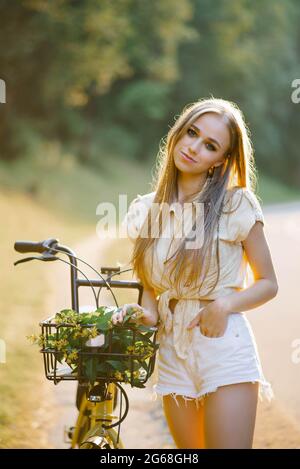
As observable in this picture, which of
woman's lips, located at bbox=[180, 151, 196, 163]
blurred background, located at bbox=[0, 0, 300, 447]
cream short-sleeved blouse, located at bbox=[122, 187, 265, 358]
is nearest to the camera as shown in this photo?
cream short-sleeved blouse, located at bbox=[122, 187, 265, 358]

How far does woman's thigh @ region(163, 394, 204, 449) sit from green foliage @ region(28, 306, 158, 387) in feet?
1.20

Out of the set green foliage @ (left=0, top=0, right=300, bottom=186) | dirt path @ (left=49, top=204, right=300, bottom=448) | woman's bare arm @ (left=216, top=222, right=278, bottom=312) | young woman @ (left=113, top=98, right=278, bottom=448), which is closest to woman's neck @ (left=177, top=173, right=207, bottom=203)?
young woman @ (left=113, top=98, right=278, bottom=448)

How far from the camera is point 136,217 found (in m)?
3.23

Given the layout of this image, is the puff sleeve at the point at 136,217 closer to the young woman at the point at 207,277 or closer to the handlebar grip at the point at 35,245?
the young woman at the point at 207,277

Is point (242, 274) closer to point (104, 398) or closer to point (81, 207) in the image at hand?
point (104, 398)

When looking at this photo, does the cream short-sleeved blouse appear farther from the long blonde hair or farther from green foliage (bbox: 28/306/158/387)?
green foliage (bbox: 28/306/158/387)

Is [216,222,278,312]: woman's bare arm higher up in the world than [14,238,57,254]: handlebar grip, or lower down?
lower down

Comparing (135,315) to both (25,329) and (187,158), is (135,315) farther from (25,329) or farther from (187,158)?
(25,329)

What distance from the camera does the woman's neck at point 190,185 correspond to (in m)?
3.15

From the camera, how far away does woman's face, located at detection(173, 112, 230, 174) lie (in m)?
3.02

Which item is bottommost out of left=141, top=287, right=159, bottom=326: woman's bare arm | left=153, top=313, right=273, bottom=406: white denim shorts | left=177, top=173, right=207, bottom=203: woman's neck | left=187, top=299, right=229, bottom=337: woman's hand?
left=153, top=313, right=273, bottom=406: white denim shorts

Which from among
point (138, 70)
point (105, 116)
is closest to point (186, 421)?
point (105, 116)

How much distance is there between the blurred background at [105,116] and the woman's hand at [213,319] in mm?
2475
